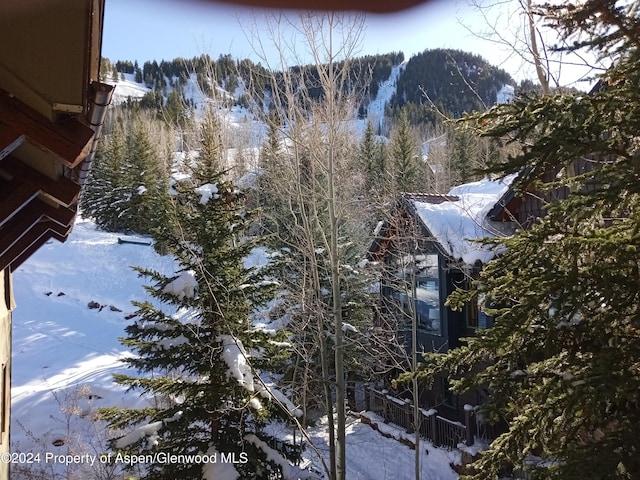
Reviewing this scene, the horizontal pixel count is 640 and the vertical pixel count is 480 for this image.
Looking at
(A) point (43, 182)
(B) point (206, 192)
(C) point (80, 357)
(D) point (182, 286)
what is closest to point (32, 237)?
(D) point (182, 286)

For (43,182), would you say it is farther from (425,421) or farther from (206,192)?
(425,421)

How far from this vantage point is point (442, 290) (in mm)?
13453

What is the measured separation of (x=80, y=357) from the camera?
17.5m

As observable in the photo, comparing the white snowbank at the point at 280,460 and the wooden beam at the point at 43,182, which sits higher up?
the wooden beam at the point at 43,182

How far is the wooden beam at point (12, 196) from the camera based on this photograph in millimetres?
3035

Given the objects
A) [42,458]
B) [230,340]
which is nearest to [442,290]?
[230,340]

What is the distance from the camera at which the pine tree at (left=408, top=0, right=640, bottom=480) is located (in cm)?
250

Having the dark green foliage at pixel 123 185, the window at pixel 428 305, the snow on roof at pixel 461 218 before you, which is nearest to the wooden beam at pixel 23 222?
the snow on roof at pixel 461 218

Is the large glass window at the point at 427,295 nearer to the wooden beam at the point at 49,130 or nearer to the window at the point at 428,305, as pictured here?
the window at the point at 428,305

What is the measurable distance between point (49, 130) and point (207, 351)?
4.74 meters

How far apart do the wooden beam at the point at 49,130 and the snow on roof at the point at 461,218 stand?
881cm

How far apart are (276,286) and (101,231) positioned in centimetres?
2982

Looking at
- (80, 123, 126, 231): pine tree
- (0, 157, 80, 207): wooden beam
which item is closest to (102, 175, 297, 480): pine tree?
(0, 157, 80, 207): wooden beam

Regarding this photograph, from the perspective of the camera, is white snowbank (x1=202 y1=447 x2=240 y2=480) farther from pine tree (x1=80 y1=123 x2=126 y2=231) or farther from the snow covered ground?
pine tree (x1=80 y1=123 x2=126 y2=231)
